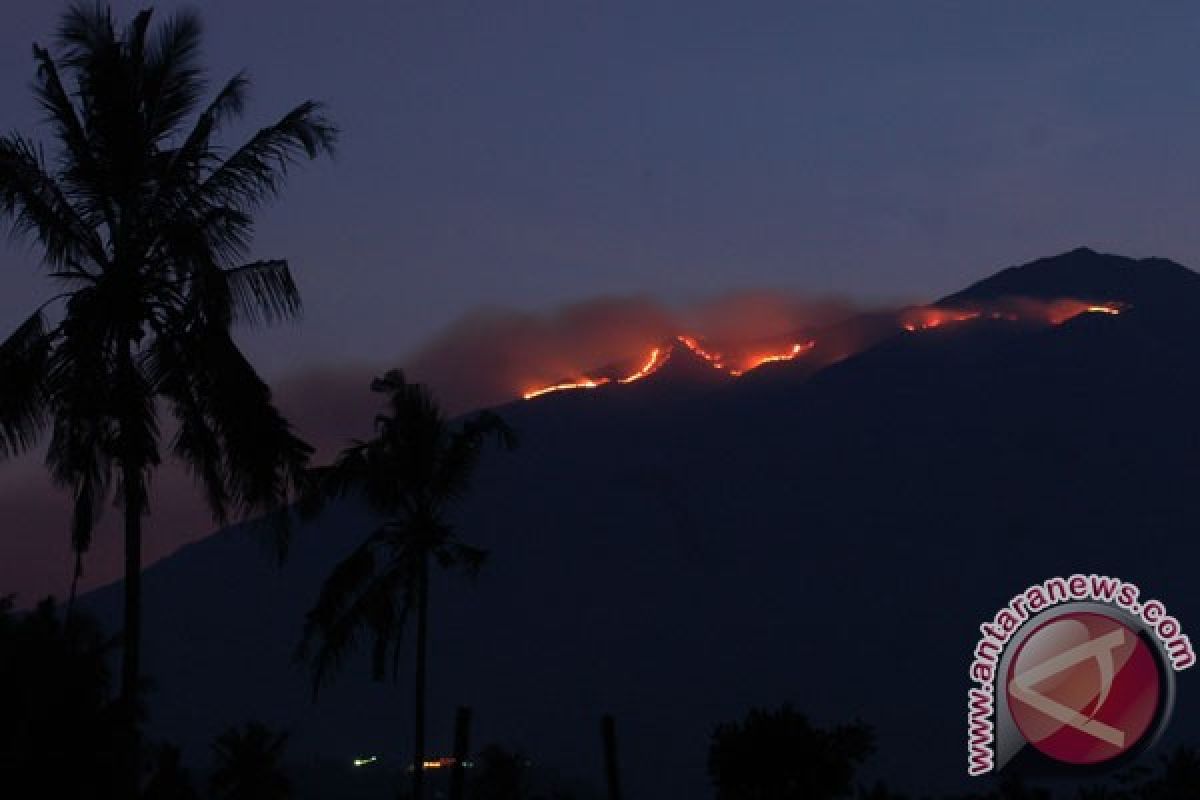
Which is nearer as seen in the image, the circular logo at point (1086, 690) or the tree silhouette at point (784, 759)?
the tree silhouette at point (784, 759)

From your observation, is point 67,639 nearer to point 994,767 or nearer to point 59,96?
point 59,96

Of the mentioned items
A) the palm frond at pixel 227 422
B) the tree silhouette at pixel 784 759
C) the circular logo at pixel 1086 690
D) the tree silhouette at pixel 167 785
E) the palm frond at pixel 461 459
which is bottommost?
the tree silhouette at pixel 167 785

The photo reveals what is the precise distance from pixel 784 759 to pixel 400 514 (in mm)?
9367

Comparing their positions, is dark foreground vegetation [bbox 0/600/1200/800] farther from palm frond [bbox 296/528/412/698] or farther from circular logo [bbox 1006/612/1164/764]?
palm frond [bbox 296/528/412/698]

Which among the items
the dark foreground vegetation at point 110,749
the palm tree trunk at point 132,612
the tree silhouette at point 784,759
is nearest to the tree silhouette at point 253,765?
the dark foreground vegetation at point 110,749

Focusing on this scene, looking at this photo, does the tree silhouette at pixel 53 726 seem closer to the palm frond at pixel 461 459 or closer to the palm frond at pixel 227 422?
the palm frond at pixel 227 422

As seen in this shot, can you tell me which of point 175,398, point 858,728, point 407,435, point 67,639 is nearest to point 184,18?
point 175,398

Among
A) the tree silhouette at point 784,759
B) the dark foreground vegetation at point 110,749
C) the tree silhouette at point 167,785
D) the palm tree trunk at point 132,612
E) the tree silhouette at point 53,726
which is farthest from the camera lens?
the tree silhouette at point 784,759

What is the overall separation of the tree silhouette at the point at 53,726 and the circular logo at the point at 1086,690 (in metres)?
16.9

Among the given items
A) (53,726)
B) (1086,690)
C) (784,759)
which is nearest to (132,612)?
(53,726)

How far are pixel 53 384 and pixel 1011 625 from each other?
58.5 ft

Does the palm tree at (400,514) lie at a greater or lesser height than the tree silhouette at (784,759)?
greater

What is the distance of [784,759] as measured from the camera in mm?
26766

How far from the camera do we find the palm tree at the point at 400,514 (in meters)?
31.0
